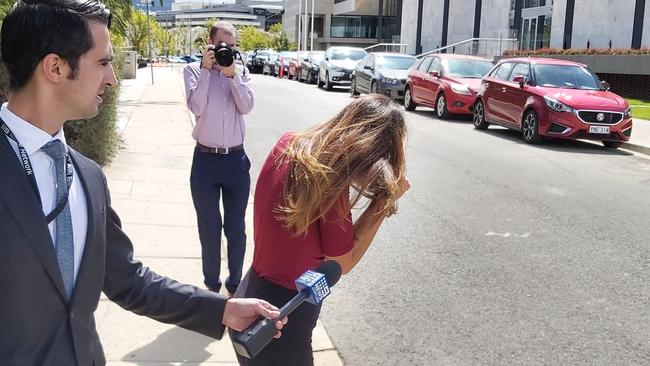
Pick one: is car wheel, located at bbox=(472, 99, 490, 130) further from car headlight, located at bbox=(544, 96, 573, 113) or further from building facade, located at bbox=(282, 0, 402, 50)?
building facade, located at bbox=(282, 0, 402, 50)

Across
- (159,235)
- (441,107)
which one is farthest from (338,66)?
(159,235)

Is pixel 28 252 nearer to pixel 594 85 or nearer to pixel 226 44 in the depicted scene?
pixel 226 44

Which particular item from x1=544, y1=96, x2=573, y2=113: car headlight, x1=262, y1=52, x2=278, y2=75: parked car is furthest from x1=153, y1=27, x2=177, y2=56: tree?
x1=544, y1=96, x2=573, y2=113: car headlight

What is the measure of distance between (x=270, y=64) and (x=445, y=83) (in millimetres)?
30744

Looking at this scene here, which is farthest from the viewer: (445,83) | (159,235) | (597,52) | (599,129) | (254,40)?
(254,40)

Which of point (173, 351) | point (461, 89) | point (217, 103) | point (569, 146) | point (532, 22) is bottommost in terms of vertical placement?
point (173, 351)

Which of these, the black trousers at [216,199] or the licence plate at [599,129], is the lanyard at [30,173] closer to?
the black trousers at [216,199]

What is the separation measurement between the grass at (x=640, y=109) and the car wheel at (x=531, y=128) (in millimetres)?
5765

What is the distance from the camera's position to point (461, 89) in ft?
58.0

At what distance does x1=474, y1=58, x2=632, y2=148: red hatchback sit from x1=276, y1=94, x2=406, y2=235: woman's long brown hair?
37.3 ft

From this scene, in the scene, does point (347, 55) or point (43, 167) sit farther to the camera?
point (347, 55)

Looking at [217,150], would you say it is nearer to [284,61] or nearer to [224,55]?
[224,55]

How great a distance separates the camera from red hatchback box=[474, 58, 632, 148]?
13.0 meters

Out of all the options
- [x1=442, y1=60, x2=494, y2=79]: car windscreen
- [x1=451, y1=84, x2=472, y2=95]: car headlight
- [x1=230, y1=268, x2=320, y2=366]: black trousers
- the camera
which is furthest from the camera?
[x1=442, y1=60, x2=494, y2=79]: car windscreen
